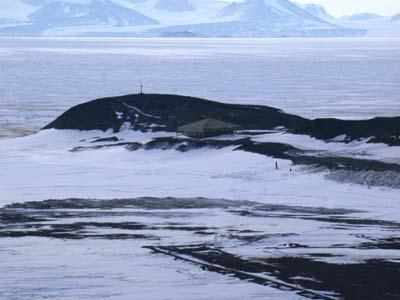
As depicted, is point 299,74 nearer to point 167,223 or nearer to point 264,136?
point 264,136

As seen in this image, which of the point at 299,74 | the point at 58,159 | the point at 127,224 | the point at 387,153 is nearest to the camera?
the point at 127,224

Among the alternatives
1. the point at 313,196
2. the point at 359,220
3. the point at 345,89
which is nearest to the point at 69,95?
the point at 345,89

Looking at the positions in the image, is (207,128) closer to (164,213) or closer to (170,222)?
(164,213)

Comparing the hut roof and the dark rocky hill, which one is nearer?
the hut roof

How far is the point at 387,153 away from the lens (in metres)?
41.4

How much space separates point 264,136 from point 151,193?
13.5m

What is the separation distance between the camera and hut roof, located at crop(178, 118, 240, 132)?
48.6 m

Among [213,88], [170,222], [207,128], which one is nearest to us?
[170,222]

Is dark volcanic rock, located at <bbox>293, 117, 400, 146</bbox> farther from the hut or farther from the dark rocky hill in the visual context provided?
the hut

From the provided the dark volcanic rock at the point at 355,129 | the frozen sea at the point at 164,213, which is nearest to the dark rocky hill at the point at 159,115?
the frozen sea at the point at 164,213

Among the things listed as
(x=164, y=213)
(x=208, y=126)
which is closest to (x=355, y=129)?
(x=208, y=126)

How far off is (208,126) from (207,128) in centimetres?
15

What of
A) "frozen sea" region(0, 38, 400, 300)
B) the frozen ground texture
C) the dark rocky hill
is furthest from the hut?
the dark rocky hill

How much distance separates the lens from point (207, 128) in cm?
4853
